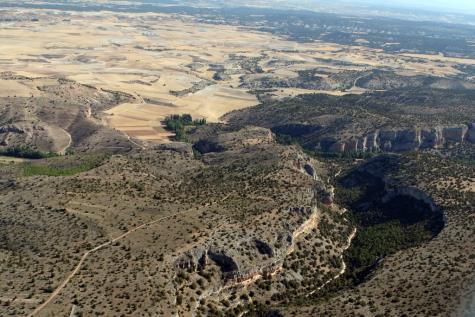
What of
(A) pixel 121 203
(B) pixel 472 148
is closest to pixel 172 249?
(A) pixel 121 203

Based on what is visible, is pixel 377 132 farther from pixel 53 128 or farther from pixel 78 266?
pixel 78 266

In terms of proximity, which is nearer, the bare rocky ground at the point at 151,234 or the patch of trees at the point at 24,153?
the bare rocky ground at the point at 151,234

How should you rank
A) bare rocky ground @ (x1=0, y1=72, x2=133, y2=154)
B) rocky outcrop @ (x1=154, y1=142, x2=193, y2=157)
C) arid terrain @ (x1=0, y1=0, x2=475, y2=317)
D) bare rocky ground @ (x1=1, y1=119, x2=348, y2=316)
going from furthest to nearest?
bare rocky ground @ (x1=0, y1=72, x2=133, y2=154) < rocky outcrop @ (x1=154, y1=142, x2=193, y2=157) < arid terrain @ (x1=0, y1=0, x2=475, y2=317) < bare rocky ground @ (x1=1, y1=119, x2=348, y2=316)

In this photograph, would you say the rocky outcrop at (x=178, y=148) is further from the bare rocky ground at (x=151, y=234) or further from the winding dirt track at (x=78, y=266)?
the winding dirt track at (x=78, y=266)

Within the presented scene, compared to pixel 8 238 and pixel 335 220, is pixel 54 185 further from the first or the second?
pixel 335 220

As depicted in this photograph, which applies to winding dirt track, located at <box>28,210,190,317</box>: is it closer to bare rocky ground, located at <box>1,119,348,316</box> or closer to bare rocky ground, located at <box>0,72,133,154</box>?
bare rocky ground, located at <box>1,119,348,316</box>

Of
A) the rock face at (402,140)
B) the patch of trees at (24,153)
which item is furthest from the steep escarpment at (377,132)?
the patch of trees at (24,153)

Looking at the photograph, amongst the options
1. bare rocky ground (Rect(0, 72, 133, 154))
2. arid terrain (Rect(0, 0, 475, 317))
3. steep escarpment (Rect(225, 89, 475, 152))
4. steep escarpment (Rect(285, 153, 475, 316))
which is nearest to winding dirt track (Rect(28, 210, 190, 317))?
arid terrain (Rect(0, 0, 475, 317))

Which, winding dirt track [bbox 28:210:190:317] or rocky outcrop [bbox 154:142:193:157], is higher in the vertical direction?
winding dirt track [bbox 28:210:190:317]

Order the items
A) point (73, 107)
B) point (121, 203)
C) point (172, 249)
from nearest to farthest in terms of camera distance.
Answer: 1. point (172, 249)
2. point (121, 203)
3. point (73, 107)
